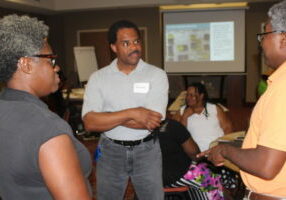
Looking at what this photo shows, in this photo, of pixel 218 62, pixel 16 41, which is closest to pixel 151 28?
pixel 218 62

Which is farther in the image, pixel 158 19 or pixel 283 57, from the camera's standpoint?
pixel 158 19

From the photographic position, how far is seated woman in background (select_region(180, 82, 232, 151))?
3.76 m

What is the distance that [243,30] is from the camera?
8.75 meters

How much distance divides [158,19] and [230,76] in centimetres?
251

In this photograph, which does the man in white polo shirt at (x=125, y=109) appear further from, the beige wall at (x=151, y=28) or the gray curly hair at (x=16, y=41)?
the beige wall at (x=151, y=28)

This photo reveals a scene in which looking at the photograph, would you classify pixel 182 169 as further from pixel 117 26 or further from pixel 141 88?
pixel 117 26

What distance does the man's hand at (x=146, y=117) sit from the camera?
1.93m

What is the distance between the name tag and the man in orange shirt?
76cm

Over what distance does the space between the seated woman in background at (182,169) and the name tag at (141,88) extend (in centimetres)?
61

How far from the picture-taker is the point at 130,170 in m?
2.06

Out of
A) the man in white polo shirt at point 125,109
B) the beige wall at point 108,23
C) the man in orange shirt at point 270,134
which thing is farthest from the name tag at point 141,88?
the beige wall at point 108,23

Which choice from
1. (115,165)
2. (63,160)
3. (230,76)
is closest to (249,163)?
(63,160)

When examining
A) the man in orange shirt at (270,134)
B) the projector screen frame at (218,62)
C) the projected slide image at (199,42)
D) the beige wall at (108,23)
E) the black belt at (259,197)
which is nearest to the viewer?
the man in orange shirt at (270,134)

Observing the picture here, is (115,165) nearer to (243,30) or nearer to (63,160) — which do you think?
(63,160)
